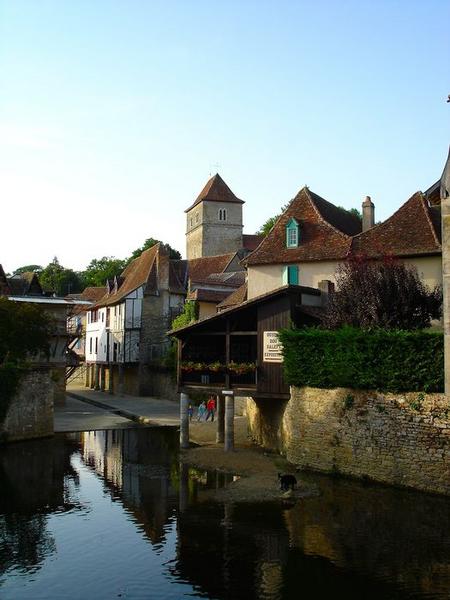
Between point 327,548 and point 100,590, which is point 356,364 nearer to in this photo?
point 327,548

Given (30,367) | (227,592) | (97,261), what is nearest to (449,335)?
(227,592)

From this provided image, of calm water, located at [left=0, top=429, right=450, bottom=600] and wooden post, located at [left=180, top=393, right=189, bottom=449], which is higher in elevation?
wooden post, located at [left=180, top=393, right=189, bottom=449]

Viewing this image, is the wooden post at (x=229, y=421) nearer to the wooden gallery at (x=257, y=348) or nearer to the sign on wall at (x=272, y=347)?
the wooden gallery at (x=257, y=348)

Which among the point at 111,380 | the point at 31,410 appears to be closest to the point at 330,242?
the point at 31,410

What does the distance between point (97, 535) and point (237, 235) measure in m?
68.3

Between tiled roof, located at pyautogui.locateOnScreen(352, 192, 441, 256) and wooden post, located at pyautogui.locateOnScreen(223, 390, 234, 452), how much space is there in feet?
28.3

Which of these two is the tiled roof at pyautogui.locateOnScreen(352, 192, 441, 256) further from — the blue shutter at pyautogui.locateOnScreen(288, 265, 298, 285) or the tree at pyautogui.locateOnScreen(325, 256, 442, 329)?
the tree at pyautogui.locateOnScreen(325, 256, 442, 329)

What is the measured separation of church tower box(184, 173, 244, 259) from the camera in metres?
80.4

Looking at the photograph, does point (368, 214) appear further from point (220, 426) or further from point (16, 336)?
point (16, 336)

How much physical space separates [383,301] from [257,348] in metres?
5.01

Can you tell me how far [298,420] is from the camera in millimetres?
22297

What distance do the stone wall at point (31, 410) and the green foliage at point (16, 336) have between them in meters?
0.52

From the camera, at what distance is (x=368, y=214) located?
32.7 meters

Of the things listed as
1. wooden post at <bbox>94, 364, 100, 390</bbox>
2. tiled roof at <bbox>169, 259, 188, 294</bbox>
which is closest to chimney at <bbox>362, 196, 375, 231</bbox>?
tiled roof at <bbox>169, 259, 188, 294</bbox>
